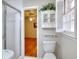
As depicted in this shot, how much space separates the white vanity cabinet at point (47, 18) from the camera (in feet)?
10.4

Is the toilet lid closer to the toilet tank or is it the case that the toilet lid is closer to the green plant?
the toilet tank

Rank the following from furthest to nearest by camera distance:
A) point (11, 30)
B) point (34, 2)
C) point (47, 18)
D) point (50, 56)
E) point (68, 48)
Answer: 1. point (47, 18)
2. point (34, 2)
3. point (50, 56)
4. point (11, 30)
5. point (68, 48)

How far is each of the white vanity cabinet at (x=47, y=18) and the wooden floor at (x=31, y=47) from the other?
0.52 metres

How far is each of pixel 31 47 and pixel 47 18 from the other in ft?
3.24

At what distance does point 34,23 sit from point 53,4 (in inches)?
29.9

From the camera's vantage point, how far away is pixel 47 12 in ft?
10.5

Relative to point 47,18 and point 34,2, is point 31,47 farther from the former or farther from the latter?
point 34,2

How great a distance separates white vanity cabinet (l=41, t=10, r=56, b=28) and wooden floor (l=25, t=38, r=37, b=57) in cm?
52

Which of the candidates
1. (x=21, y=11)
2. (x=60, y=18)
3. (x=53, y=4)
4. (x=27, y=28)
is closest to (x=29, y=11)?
(x=21, y=11)

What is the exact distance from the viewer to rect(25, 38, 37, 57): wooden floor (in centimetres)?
325

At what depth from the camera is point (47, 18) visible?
3.23m

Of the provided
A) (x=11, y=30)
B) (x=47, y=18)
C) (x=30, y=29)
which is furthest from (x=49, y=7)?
(x=11, y=30)

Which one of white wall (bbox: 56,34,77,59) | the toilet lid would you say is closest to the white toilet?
the toilet lid

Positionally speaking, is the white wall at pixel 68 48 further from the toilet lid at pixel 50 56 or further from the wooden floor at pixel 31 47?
the wooden floor at pixel 31 47
